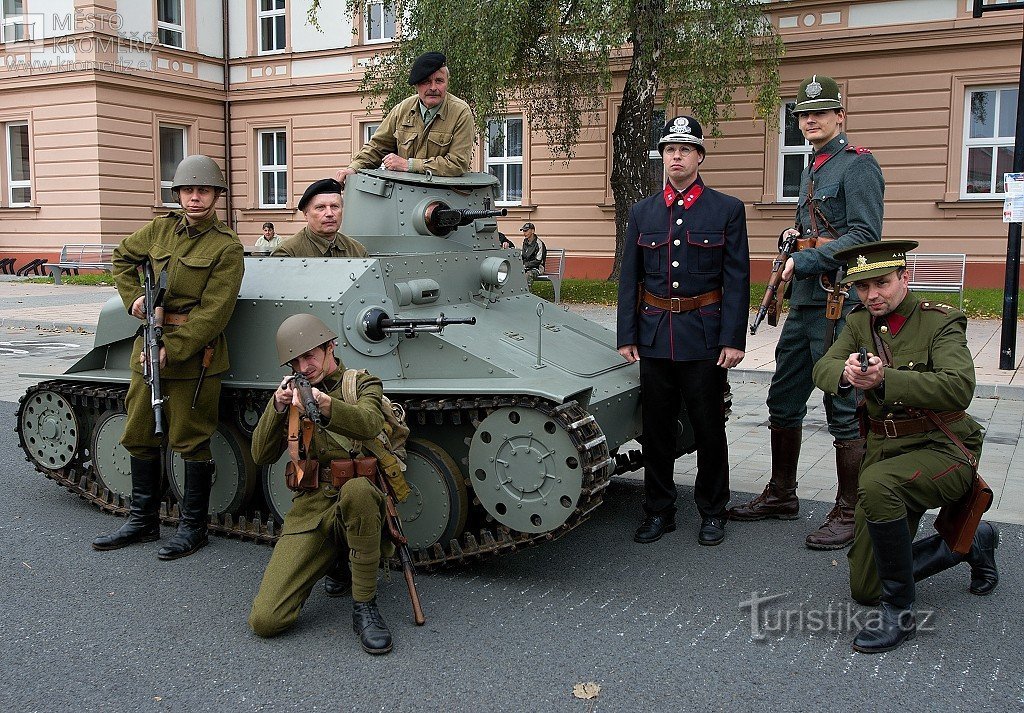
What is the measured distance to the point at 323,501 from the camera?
184 inches

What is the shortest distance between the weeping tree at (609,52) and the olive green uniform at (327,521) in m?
11.8

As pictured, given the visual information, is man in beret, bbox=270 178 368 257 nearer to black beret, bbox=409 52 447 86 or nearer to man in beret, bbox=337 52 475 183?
man in beret, bbox=337 52 475 183

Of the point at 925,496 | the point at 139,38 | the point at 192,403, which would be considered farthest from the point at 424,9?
the point at 925,496

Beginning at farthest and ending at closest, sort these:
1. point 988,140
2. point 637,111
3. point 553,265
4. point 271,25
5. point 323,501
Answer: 1. point 271,25
2. point 553,265
3. point 988,140
4. point 637,111
5. point 323,501

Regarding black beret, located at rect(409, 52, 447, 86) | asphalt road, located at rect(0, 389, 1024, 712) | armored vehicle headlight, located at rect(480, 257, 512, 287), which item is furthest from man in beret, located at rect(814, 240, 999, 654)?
black beret, located at rect(409, 52, 447, 86)

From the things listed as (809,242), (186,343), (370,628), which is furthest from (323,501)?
(809,242)

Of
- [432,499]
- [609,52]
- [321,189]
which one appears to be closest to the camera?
[432,499]

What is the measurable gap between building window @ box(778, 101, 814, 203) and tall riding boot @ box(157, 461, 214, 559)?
645 inches

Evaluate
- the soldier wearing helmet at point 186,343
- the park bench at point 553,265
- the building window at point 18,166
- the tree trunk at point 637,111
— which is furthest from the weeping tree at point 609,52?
the building window at point 18,166

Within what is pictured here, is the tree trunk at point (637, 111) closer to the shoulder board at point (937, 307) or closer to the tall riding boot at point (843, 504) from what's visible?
the tall riding boot at point (843, 504)

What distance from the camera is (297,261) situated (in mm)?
5832

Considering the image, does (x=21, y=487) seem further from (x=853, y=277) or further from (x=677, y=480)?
(x=853, y=277)

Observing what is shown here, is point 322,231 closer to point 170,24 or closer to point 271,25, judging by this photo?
point 170,24

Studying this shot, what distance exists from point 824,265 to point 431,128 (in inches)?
105
